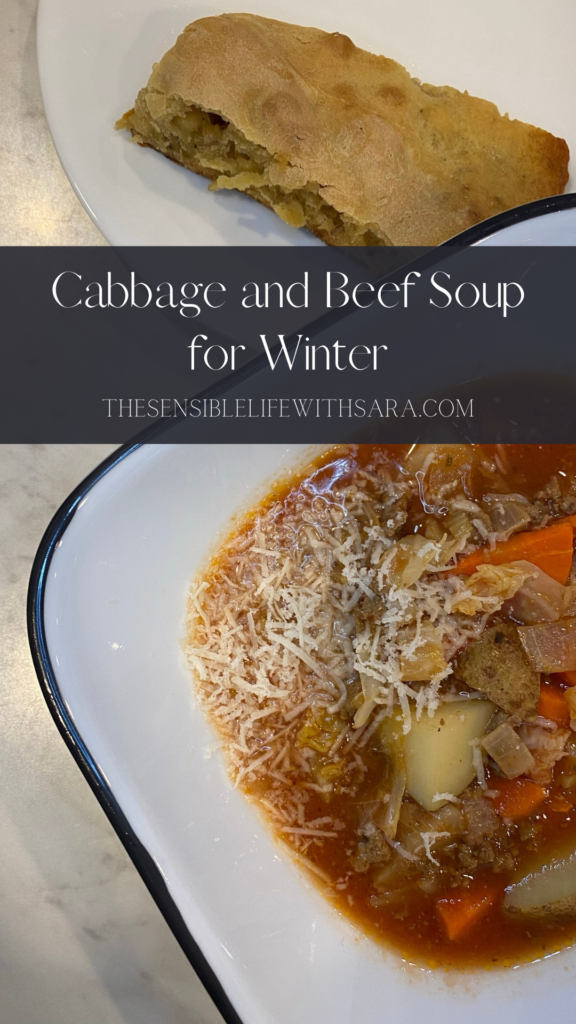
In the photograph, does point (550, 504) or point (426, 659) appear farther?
point (550, 504)

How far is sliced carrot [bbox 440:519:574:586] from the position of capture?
6.50 ft

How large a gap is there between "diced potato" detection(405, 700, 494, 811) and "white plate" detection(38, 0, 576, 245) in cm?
143

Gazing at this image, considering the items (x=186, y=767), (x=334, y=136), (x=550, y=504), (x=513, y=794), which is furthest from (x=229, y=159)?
(x=513, y=794)

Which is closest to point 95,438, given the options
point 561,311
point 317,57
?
point 317,57

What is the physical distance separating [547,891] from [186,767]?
42.3 inches

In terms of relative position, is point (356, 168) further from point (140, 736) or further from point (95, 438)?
point (140, 736)

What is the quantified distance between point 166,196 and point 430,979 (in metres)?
2.39

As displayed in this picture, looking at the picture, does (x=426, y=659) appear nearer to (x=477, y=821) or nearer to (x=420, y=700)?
(x=420, y=700)

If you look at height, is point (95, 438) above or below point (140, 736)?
above

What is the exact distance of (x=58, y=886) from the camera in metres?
2.24

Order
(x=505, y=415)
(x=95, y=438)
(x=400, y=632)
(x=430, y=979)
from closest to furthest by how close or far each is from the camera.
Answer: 1. (x=400, y=632)
2. (x=430, y=979)
3. (x=505, y=415)
4. (x=95, y=438)

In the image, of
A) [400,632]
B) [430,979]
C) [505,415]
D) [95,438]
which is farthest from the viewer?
[95,438]

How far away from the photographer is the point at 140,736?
187 cm

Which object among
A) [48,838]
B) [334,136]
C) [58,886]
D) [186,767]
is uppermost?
[334,136]
